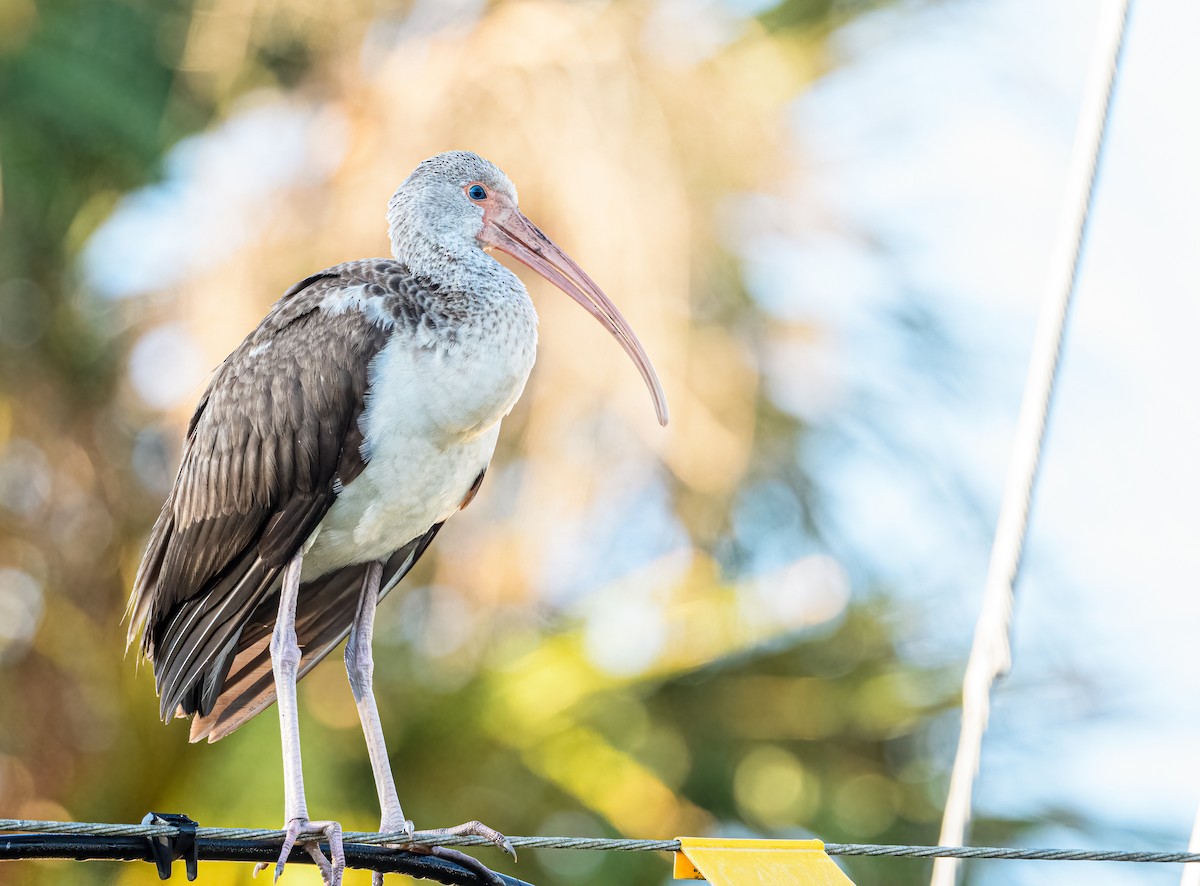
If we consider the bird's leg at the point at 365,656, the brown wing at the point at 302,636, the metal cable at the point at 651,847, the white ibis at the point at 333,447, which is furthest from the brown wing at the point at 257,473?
the metal cable at the point at 651,847

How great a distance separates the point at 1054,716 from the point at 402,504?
22.9 ft

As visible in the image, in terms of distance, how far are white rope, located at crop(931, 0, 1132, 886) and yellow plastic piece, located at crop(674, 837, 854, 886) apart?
1555 millimetres

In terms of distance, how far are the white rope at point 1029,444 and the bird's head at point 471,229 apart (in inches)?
46.9

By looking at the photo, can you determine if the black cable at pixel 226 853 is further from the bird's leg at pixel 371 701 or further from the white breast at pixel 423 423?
the white breast at pixel 423 423

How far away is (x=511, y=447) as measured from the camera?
9570 mm

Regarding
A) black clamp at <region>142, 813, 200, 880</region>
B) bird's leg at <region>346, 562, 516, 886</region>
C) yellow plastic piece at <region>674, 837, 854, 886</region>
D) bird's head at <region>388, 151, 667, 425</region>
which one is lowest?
black clamp at <region>142, 813, 200, 880</region>

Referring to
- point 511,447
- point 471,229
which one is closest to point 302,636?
point 471,229

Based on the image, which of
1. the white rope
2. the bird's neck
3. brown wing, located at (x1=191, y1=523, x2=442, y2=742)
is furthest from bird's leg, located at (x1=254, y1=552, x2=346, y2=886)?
the white rope

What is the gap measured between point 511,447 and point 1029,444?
4.97m

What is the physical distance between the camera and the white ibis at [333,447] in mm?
4469

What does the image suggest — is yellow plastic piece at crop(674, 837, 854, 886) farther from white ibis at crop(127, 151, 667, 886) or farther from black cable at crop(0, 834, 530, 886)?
white ibis at crop(127, 151, 667, 886)

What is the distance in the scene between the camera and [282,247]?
9641 millimetres

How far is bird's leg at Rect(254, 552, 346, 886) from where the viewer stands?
4.09 meters

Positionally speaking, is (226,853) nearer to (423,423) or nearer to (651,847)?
(651,847)
